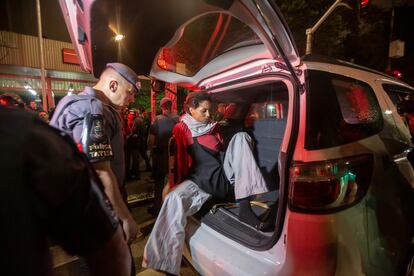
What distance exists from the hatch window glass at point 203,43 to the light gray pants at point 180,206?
925mm

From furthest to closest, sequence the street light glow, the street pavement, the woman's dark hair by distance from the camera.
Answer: the woman's dark hair < the street pavement < the street light glow

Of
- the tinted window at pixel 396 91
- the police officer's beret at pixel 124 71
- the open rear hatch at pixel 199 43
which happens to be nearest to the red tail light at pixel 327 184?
the open rear hatch at pixel 199 43

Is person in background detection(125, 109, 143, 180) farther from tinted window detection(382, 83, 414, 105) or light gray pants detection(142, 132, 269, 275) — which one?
tinted window detection(382, 83, 414, 105)

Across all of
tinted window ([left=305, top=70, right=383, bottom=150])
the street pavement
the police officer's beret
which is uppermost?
the police officer's beret

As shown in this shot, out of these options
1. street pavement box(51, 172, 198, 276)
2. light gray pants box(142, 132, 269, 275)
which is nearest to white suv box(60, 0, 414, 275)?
light gray pants box(142, 132, 269, 275)

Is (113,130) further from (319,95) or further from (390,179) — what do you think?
(390,179)

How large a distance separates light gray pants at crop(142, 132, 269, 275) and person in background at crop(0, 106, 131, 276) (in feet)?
4.07

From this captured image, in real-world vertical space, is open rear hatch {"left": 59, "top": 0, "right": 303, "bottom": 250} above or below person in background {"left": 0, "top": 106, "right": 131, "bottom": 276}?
above

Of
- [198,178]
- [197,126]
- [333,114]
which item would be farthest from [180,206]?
[333,114]

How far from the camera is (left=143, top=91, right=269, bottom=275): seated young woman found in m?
2.05

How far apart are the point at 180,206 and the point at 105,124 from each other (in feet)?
3.21

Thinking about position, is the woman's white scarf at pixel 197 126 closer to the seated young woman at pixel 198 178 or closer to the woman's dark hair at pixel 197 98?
the seated young woman at pixel 198 178

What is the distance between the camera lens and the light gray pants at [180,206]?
2.01 metres

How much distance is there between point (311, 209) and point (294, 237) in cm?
21
